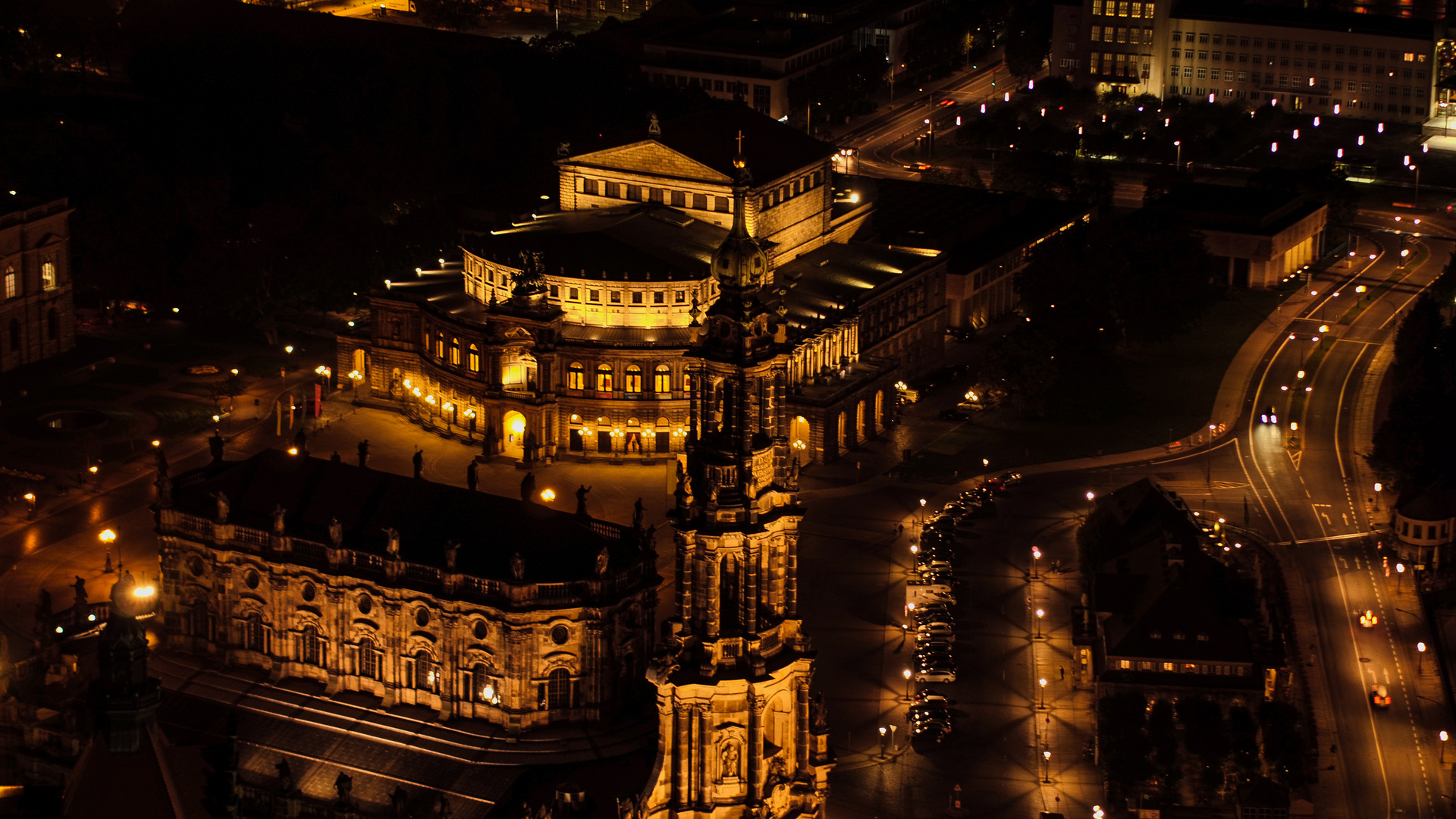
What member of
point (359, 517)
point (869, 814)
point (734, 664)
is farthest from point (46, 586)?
point (734, 664)

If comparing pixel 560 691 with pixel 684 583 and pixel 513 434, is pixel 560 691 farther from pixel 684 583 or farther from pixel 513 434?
pixel 513 434

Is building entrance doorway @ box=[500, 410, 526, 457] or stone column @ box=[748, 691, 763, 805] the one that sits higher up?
stone column @ box=[748, 691, 763, 805]

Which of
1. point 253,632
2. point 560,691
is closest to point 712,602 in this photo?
point 560,691

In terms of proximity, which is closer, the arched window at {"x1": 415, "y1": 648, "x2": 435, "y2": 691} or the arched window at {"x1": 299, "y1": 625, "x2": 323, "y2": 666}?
the arched window at {"x1": 415, "y1": 648, "x2": 435, "y2": 691}

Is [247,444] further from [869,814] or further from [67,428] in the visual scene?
[869,814]

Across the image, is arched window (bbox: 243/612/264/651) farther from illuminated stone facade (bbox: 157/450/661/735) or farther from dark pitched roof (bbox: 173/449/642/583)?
dark pitched roof (bbox: 173/449/642/583)

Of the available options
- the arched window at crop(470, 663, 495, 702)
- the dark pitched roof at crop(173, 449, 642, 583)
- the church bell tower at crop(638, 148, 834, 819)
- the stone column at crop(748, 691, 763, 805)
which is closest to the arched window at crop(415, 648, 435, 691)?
the arched window at crop(470, 663, 495, 702)

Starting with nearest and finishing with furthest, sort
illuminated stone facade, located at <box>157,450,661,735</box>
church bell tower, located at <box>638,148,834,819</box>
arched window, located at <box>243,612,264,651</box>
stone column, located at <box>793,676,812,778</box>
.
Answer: church bell tower, located at <box>638,148,834,819</box> < stone column, located at <box>793,676,812,778</box> < illuminated stone facade, located at <box>157,450,661,735</box> < arched window, located at <box>243,612,264,651</box>
